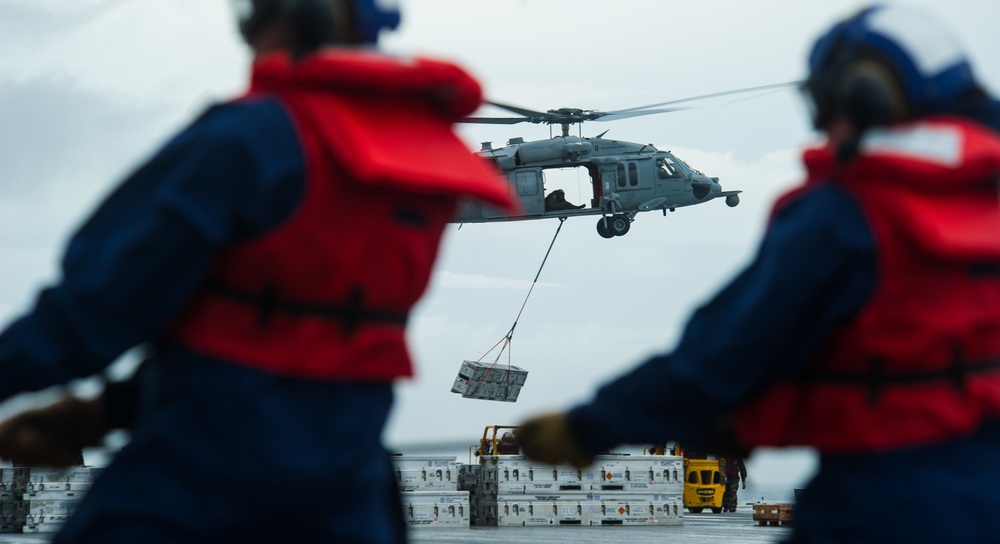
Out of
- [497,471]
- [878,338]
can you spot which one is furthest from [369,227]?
[497,471]

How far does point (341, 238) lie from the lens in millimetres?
1780

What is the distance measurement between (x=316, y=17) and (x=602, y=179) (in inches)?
1055

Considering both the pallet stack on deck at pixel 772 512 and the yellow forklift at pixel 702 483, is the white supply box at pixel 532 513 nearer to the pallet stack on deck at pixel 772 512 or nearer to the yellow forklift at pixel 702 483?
the pallet stack on deck at pixel 772 512

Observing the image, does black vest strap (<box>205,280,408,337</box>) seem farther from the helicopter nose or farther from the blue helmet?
the helicopter nose

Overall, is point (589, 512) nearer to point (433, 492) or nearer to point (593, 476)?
point (593, 476)

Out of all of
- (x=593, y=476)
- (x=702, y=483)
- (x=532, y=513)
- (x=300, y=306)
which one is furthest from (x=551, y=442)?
(x=702, y=483)

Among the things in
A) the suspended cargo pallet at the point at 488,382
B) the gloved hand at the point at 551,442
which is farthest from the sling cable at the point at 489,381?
the gloved hand at the point at 551,442

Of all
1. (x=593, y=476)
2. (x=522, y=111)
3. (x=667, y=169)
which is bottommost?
(x=593, y=476)

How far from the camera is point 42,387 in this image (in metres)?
1.72

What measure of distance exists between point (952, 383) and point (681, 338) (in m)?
0.42

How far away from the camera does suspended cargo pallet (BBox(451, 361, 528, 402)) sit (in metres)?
27.6

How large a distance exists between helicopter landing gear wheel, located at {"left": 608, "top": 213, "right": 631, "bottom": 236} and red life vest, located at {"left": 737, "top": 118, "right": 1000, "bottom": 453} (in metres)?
26.9

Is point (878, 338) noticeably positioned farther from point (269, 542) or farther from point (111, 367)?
point (111, 367)

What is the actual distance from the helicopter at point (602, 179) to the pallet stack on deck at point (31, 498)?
13302 millimetres
